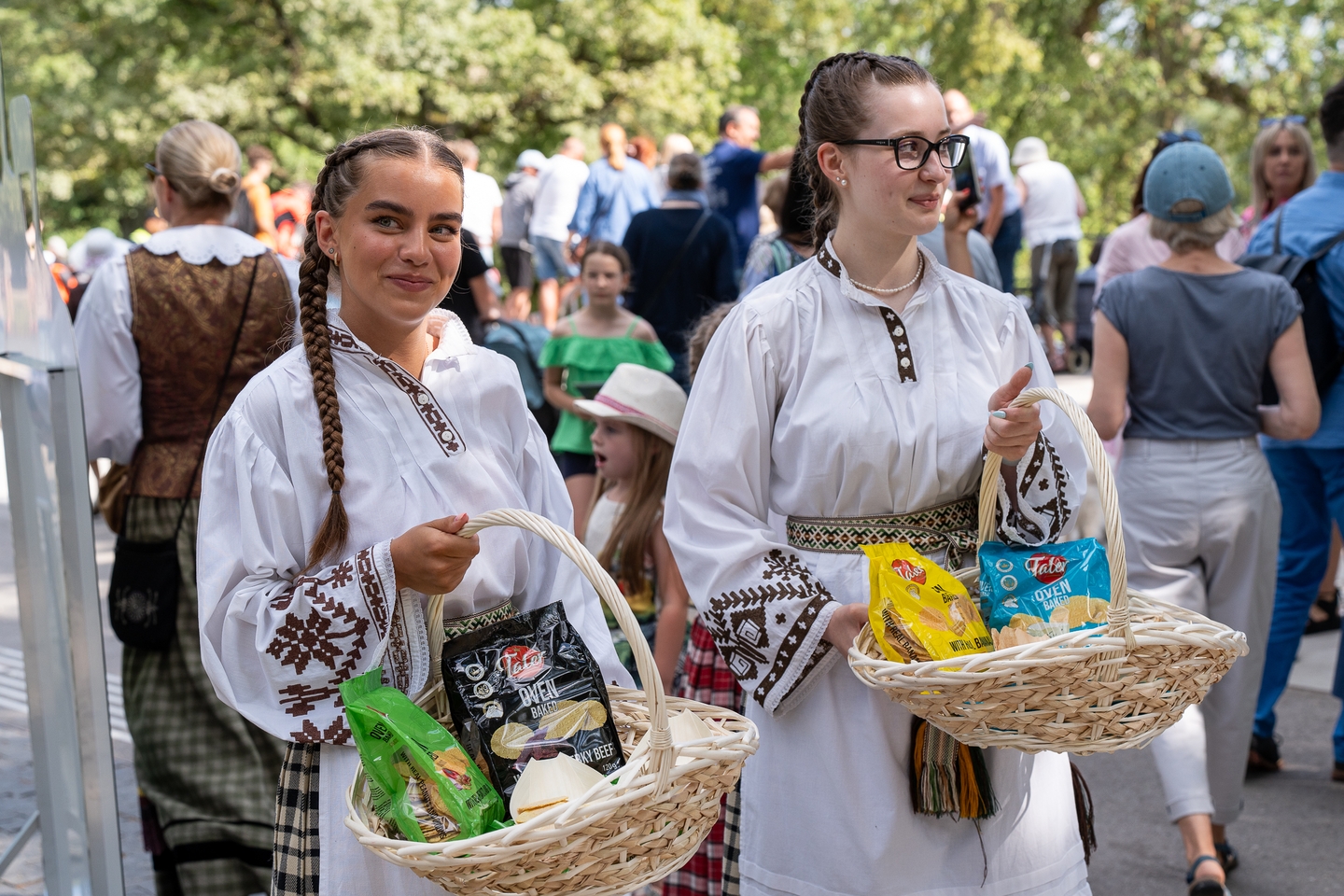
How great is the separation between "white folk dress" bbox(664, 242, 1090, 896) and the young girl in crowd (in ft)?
3.75

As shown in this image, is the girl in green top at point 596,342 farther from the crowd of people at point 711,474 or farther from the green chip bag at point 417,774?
the green chip bag at point 417,774

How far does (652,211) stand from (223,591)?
4902 millimetres

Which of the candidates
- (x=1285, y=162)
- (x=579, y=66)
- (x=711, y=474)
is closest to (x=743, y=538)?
(x=711, y=474)

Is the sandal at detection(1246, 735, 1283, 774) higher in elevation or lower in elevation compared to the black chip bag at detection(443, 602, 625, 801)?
lower

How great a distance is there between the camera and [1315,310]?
13.9 ft

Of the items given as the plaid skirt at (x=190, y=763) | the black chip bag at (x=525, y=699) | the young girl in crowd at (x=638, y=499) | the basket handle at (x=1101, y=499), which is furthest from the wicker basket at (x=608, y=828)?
the plaid skirt at (x=190, y=763)

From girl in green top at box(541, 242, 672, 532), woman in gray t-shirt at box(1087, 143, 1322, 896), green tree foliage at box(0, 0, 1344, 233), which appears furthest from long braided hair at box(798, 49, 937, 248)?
green tree foliage at box(0, 0, 1344, 233)

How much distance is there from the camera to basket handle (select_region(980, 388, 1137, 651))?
1.83 meters

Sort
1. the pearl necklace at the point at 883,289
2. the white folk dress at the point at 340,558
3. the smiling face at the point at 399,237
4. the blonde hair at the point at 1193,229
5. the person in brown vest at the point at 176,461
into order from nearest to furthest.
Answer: the white folk dress at the point at 340,558 < the smiling face at the point at 399,237 < the pearl necklace at the point at 883,289 < the person in brown vest at the point at 176,461 < the blonde hair at the point at 1193,229

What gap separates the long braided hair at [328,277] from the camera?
6.45 feet

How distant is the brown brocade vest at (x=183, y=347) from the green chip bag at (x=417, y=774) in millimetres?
2120

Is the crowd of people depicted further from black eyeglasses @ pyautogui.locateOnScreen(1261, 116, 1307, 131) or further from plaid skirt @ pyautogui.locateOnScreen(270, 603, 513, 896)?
black eyeglasses @ pyautogui.locateOnScreen(1261, 116, 1307, 131)

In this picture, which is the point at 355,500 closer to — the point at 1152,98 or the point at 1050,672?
the point at 1050,672

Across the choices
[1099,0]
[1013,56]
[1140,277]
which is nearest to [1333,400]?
[1140,277]
